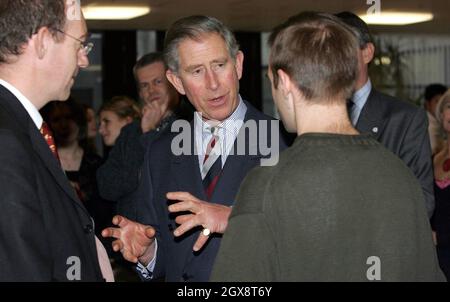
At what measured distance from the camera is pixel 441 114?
4551 mm

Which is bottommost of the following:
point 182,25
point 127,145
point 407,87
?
point 407,87

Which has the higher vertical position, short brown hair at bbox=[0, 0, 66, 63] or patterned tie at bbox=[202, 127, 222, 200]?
short brown hair at bbox=[0, 0, 66, 63]

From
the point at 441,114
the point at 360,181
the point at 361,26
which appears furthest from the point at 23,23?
the point at 441,114

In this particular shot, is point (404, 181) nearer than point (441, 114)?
Yes

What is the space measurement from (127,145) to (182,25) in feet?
4.79

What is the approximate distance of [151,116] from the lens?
4.40m

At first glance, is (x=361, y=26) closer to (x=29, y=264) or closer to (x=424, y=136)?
(x=424, y=136)

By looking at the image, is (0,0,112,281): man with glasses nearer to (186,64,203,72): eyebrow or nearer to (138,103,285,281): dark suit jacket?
(138,103,285,281): dark suit jacket

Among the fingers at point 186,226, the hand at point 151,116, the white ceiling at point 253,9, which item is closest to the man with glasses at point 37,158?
the fingers at point 186,226

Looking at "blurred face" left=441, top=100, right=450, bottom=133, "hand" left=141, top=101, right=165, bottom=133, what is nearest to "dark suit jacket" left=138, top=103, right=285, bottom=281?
"hand" left=141, top=101, right=165, bottom=133

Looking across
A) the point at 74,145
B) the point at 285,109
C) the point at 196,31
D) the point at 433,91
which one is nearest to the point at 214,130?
the point at 196,31

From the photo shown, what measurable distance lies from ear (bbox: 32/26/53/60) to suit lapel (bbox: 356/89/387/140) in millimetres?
1554

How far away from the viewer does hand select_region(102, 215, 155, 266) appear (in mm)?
2613

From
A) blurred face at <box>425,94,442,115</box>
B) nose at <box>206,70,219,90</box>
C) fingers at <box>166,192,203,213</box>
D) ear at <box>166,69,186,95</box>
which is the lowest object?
blurred face at <box>425,94,442,115</box>
